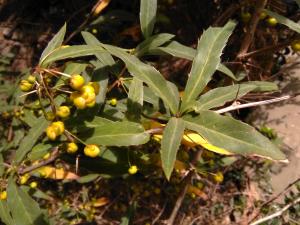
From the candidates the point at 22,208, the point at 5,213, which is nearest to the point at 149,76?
the point at 22,208

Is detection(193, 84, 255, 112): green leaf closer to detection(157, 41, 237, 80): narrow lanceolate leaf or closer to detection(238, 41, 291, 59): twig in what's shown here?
detection(157, 41, 237, 80): narrow lanceolate leaf

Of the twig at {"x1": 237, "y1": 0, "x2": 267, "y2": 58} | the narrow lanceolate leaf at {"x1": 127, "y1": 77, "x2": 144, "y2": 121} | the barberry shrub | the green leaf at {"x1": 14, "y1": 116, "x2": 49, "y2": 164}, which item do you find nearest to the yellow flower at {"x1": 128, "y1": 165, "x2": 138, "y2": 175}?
the barberry shrub

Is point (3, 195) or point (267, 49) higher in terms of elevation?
point (267, 49)

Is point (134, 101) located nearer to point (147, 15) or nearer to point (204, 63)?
point (204, 63)

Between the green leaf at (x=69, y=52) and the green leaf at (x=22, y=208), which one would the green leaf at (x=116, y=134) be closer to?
the green leaf at (x=69, y=52)

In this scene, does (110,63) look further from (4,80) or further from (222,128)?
(4,80)
